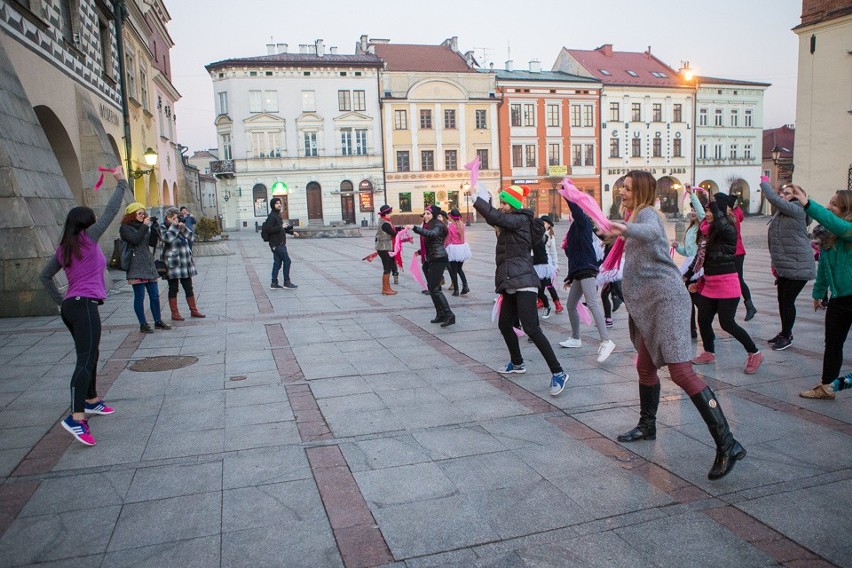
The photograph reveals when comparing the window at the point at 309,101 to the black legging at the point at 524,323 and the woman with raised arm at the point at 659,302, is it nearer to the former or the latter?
the black legging at the point at 524,323

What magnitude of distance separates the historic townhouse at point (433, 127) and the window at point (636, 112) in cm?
1317

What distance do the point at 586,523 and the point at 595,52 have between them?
64540mm

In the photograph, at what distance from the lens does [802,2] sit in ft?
82.7

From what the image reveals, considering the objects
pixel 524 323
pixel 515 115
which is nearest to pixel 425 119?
pixel 515 115

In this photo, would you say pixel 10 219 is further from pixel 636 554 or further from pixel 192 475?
pixel 636 554

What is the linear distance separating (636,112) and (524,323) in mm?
57390

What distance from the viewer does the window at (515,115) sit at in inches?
2175

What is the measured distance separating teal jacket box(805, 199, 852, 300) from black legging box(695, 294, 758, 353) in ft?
3.19

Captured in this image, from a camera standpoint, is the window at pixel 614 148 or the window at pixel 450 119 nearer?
the window at pixel 450 119

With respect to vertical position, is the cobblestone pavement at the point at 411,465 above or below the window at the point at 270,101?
below

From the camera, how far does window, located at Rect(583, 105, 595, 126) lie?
56772 mm

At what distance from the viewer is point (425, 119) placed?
5388cm

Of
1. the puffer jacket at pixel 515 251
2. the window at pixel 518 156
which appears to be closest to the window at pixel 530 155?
the window at pixel 518 156

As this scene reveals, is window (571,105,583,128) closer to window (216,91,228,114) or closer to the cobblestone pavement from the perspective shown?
window (216,91,228,114)
